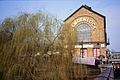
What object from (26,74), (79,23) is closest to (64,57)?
(26,74)

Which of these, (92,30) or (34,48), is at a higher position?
(92,30)

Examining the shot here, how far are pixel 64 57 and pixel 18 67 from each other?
214 centimetres

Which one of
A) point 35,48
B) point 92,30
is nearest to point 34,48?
point 35,48

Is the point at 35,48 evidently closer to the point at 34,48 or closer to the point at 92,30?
the point at 34,48

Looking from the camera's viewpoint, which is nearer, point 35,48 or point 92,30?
point 35,48

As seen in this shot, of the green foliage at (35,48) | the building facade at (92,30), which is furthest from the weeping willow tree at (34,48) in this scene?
the building facade at (92,30)

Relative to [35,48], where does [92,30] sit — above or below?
above

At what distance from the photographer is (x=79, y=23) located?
112ft

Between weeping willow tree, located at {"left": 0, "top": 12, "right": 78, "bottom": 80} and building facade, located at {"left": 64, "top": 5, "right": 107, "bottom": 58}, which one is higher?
building facade, located at {"left": 64, "top": 5, "right": 107, "bottom": 58}

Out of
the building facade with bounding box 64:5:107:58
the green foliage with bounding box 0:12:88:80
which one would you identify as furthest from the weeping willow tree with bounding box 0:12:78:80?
the building facade with bounding box 64:5:107:58

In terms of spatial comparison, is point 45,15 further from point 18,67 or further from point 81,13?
point 81,13

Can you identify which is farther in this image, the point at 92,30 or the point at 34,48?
the point at 92,30

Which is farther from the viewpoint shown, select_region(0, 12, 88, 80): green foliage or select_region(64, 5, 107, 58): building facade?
select_region(64, 5, 107, 58): building facade

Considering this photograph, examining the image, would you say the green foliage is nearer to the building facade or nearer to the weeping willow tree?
the weeping willow tree
